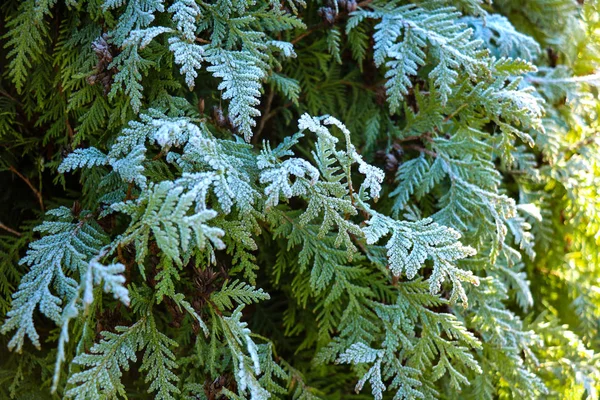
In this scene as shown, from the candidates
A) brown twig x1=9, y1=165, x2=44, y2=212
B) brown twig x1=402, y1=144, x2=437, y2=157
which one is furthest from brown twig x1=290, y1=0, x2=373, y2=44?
brown twig x1=9, y1=165, x2=44, y2=212

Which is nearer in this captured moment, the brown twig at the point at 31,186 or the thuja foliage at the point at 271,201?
the thuja foliage at the point at 271,201

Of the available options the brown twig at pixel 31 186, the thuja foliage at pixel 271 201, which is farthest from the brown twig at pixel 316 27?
the brown twig at pixel 31 186

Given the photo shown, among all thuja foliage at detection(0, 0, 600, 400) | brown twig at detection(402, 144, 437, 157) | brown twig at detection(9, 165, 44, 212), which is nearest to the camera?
thuja foliage at detection(0, 0, 600, 400)

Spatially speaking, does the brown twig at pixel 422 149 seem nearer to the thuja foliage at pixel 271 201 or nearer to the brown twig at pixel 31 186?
the thuja foliage at pixel 271 201

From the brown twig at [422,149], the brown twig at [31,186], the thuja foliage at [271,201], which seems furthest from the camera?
the brown twig at [422,149]

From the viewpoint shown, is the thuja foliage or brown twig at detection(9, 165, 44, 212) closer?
the thuja foliage

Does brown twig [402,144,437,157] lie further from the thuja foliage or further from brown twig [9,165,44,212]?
brown twig [9,165,44,212]

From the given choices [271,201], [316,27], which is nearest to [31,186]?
[271,201]

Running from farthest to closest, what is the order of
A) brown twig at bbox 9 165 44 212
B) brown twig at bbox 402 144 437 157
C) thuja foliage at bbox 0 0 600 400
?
brown twig at bbox 402 144 437 157, brown twig at bbox 9 165 44 212, thuja foliage at bbox 0 0 600 400
